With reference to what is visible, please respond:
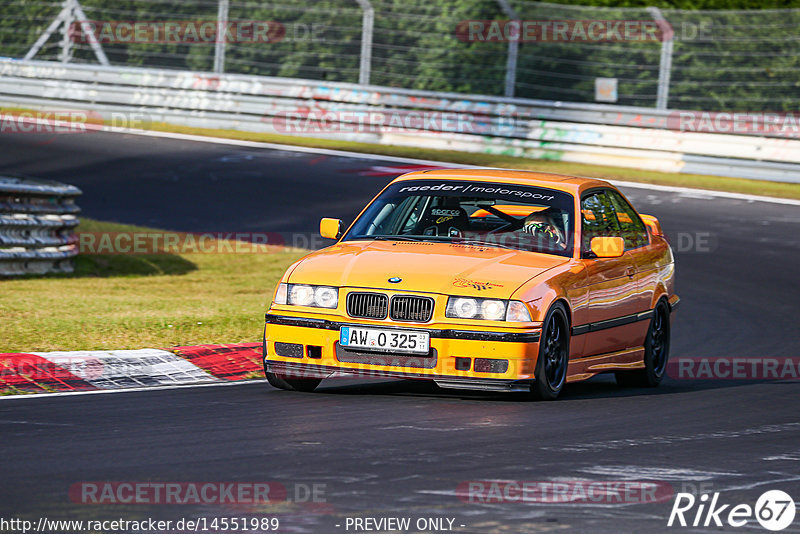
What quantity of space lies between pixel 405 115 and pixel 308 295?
18.0m

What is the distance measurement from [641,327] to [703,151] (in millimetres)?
14059

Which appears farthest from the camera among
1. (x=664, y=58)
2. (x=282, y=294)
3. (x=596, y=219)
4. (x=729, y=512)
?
(x=664, y=58)

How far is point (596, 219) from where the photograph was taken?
969cm

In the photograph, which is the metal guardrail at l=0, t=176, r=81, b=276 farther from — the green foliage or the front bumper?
the green foliage

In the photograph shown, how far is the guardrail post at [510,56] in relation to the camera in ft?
83.8

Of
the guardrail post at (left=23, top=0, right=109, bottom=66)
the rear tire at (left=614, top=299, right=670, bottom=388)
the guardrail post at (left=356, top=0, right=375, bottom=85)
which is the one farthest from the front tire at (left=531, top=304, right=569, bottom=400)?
the guardrail post at (left=23, top=0, right=109, bottom=66)

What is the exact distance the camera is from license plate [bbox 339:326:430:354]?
26.2ft

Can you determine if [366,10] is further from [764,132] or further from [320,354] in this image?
[320,354]

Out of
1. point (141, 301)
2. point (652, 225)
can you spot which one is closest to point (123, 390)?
point (141, 301)

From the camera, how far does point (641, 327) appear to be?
989cm

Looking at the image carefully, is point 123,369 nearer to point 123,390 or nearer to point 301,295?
point 123,390

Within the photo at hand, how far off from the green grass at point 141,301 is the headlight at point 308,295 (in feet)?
6.51

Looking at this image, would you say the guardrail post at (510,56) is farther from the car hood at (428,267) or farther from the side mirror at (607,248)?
the car hood at (428,267)

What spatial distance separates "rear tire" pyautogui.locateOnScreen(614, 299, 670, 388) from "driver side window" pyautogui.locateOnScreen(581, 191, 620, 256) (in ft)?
2.39
